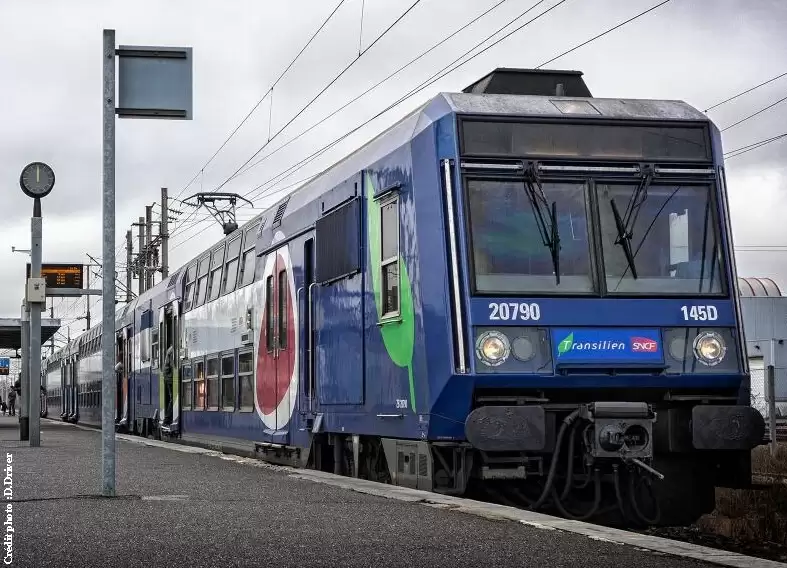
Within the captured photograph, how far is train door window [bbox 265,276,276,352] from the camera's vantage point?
14745 millimetres

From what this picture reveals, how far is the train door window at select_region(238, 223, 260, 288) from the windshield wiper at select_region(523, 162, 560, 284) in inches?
281

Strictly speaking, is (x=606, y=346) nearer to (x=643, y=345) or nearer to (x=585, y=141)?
(x=643, y=345)

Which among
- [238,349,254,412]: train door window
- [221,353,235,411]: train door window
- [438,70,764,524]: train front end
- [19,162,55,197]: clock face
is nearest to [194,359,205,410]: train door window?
[221,353,235,411]: train door window

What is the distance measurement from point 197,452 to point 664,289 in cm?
939

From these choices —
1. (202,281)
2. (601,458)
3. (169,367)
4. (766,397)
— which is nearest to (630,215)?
(601,458)

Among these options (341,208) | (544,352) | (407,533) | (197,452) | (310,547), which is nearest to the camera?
(310,547)

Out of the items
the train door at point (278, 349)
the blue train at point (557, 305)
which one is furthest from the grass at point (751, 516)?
the train door at point (278, 349)

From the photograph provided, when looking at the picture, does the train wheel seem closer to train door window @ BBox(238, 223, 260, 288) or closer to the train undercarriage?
the train undercarriage

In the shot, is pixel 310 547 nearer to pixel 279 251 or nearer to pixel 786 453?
pixel 279 251

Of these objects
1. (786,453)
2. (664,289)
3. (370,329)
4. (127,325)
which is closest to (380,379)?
(370,329)

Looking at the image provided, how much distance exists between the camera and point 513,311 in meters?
9.12

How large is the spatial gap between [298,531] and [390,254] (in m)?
3.70

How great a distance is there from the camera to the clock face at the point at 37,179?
71.6ft

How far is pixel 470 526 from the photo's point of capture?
7.27 metres
